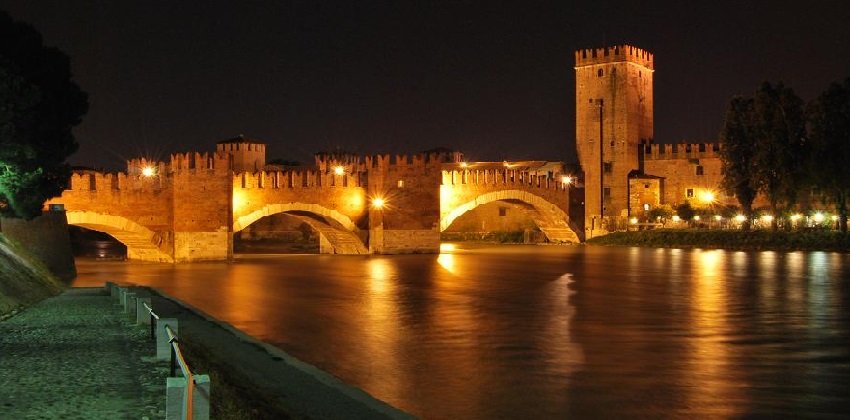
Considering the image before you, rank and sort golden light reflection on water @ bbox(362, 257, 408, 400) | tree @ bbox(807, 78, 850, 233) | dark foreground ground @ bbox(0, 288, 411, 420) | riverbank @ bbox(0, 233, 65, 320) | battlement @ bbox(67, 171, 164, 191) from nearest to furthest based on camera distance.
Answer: dark foreground ground @ bbox(0, 288, 411, 420), golden light reflection on water @ bbox(362, 257, 408, 400), riverbank @ bbox(0, 233, 65, 320), battlement @ bbox(67, 171, 164, 191), tree @ bbox(807, 78, 850, 233)

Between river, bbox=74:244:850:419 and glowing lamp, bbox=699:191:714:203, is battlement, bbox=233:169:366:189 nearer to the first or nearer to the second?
river, bbox=74:244:850:419

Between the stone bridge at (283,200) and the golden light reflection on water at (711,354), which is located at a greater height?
the stone bridge at (283,200)

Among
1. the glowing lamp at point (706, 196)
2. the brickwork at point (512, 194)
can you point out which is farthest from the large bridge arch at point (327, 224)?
the glowing lamp at point (706, 196)

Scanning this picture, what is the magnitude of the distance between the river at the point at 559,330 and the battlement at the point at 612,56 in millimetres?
22350

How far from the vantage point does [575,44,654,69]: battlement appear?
172ft

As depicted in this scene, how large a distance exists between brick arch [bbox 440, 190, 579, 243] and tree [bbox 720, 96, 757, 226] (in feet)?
29.1

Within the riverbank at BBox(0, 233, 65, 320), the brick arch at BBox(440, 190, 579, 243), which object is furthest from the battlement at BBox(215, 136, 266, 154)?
the riverbank at BBox(0, 233, 65, 320)

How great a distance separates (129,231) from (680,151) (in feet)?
97.4

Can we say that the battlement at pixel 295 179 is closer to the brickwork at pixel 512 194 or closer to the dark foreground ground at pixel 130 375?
the brickwork at pixel 512 194

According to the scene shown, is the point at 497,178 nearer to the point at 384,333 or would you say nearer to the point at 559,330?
the point at 559,330

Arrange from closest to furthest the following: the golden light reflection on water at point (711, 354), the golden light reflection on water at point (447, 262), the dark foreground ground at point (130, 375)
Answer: the dark foreground ground at point (130, 375) < the golden light reflection on water at point (711, 354) < the golden light reflection on water at point (447, 262)

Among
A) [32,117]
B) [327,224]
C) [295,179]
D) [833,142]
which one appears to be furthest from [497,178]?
[32,117]

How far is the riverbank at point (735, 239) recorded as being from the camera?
38500mm

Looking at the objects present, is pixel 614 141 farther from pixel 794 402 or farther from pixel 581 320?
pixel 794 402
